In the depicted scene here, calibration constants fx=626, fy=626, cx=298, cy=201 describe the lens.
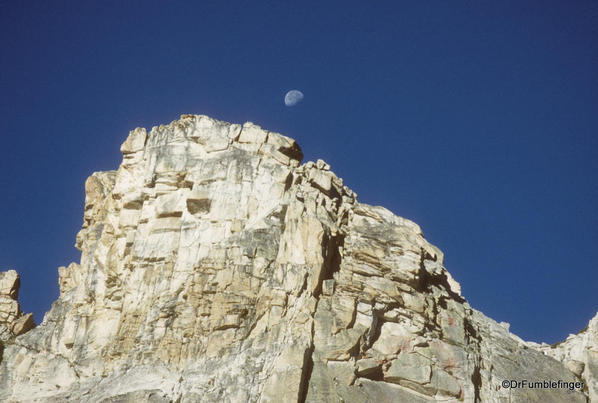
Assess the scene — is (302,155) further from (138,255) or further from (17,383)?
(17,383)

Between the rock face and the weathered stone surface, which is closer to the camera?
the rock face

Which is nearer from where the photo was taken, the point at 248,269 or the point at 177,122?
the point at 248,269

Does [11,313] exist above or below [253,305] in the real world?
above

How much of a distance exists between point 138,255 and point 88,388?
43.3 feet

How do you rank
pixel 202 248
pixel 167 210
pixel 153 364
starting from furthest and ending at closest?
pixel 167 210
pixel 202 248
pixel 153 364

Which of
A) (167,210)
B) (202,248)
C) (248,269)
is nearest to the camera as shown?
(248,269)

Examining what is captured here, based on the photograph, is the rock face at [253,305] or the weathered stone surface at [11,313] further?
the weathered stone surface at [11,313]

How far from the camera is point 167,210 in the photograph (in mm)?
63125

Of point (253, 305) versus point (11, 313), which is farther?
point (11, 313)

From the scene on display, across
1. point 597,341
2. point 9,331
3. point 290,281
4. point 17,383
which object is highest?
point 597,341

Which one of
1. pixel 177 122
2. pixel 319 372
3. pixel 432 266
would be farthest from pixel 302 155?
pixel 319 372

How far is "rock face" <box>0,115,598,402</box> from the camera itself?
4966 centimetres

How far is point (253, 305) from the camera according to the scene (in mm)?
52906

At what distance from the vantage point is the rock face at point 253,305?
49.7 meters
